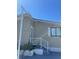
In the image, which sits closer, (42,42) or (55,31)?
(55,31)

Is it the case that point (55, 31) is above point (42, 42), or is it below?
above

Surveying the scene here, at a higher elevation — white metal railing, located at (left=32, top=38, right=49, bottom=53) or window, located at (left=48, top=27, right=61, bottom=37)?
window, located at (left=48, top=27, right=61, bottom=37)

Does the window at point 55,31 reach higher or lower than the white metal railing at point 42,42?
higher

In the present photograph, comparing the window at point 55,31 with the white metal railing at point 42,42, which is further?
the white metal railing at point 42,42

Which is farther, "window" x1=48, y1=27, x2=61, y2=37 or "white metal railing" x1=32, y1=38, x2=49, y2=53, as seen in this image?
"white metal railing" x1=32, y1=38, x2=49, y2=53
